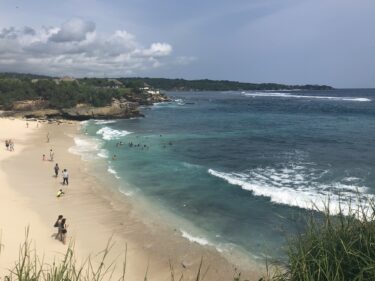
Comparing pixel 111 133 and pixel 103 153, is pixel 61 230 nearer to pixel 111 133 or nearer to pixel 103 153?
pixel 103 153

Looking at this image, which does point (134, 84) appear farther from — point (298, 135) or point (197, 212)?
point (197, 212)

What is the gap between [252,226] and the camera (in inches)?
844

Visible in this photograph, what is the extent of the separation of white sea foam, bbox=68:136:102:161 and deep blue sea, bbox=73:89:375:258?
102 mm

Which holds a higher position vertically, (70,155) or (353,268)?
(353,268)

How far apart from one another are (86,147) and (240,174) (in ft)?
66.1

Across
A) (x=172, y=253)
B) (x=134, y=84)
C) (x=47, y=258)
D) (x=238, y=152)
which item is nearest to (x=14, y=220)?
(x=47, y=258)

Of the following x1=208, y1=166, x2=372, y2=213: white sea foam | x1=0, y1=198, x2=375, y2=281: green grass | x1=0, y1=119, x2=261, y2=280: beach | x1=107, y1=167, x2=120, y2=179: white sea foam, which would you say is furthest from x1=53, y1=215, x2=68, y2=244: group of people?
x1=0, y1=198, x2=375, y2=281: green grass

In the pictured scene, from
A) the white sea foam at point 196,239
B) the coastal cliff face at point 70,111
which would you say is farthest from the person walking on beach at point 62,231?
the coastal cliff face at point 70,111

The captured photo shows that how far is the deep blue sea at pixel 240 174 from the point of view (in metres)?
21.3

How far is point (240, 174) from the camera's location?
1288 inches

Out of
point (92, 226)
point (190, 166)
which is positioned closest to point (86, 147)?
point (190, 166)

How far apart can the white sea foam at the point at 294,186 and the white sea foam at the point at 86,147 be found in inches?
515

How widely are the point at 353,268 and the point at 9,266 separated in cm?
1351

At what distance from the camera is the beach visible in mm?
17188
